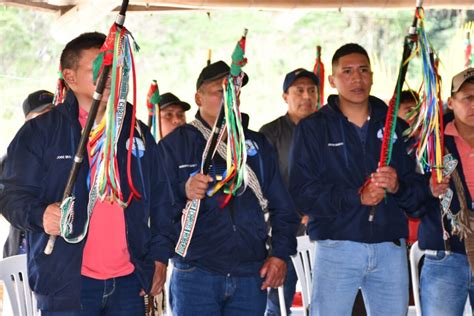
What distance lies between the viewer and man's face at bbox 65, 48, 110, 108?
3.52 metres

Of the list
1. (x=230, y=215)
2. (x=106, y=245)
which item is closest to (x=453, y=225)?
(x=230, y=215)

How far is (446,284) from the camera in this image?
14.3 ft

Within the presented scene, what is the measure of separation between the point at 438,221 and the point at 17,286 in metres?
1.97

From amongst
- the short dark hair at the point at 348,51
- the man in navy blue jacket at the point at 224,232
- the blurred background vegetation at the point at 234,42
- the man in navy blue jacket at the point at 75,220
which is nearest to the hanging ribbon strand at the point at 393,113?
the short dark hair at the point at 348,51

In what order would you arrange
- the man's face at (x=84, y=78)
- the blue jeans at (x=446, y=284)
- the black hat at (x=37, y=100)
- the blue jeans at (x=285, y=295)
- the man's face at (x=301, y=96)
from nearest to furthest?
1. the man's face at (x=84, y=78)
2. the blue jeans at (x=446, y=284)
3. the black hat at (x=37, y=100)
4. the blue jeans at (x=285, y=295)
5. the man's face at (x=301, y=96)

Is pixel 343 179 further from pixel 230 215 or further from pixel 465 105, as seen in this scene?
pixel 465 105

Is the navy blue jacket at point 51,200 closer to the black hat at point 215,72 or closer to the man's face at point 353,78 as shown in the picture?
the black hat at point 215,72

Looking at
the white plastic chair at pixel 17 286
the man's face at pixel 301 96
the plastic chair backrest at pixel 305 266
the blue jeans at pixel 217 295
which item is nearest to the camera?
the blue jeans at pixel 217 295

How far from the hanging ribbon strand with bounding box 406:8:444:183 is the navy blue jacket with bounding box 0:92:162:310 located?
1.53 meters

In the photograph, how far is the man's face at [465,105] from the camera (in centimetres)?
457

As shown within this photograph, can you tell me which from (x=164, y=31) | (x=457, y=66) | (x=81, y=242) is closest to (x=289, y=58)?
(x=164, y=31)

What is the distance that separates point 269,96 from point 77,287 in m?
11.4

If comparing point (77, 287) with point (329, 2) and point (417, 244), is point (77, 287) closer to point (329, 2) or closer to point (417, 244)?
point (417, 244)

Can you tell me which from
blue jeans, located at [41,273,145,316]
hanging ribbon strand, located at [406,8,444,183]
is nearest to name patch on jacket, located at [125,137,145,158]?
blue jeans, located at [41,273,145,316]
